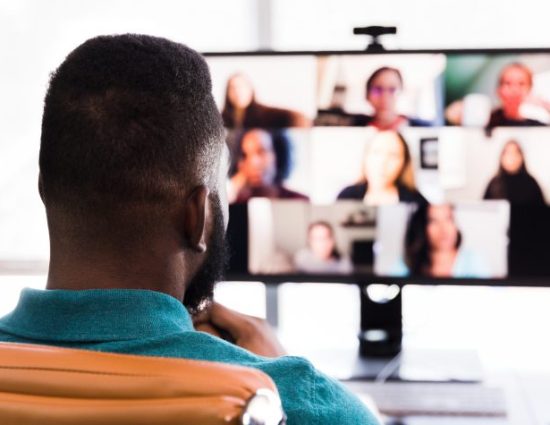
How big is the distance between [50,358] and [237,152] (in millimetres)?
1053

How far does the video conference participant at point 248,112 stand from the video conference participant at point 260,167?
0.02 meters

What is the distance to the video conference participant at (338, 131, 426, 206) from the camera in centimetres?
167

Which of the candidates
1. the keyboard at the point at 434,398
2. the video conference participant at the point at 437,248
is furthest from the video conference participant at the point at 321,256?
the keyboard at the point at 434,398

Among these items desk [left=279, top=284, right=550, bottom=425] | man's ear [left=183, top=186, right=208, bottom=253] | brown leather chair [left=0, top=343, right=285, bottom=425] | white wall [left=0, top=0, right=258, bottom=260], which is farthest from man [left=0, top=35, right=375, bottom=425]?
white wall [left=0, top=0, right=258, bottom=260]

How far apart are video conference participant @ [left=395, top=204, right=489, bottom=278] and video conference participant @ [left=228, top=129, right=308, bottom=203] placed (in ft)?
0.68

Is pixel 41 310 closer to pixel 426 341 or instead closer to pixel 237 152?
pixel 237 152

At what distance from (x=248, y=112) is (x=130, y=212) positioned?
0.91m

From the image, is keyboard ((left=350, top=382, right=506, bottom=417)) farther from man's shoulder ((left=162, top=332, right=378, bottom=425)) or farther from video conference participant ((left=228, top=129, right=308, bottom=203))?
man's shoulder ((left=162, top=332, right=378, bottom=425))

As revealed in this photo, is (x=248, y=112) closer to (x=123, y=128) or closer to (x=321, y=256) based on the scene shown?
(x=321, y=256)

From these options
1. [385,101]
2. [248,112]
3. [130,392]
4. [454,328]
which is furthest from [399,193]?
[130,392]

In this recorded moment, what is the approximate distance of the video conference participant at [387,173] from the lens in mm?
1666

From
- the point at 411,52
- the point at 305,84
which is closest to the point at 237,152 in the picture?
the point at 305,84

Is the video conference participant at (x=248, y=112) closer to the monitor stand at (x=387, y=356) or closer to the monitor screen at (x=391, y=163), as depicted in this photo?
the monitor screen at (x=391, y=163)

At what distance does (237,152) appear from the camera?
173 cm
